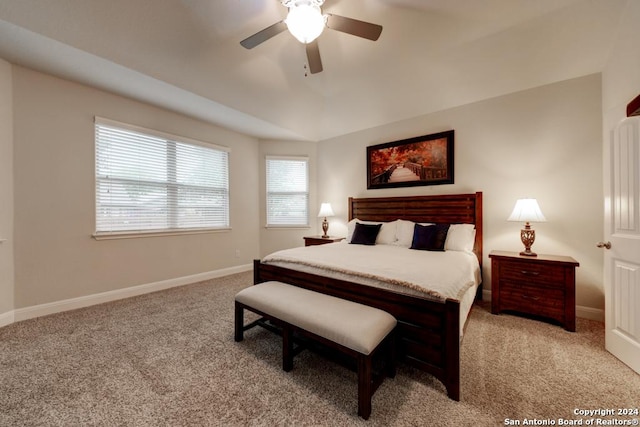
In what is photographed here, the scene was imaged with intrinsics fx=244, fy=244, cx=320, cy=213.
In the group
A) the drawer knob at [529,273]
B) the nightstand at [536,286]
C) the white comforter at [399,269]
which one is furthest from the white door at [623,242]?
the white comforter at [399,269]

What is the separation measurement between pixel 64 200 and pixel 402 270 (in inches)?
149

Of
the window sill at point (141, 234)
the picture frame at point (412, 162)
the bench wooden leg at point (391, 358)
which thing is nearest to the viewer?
the bench wooden leg at point (391, 358)

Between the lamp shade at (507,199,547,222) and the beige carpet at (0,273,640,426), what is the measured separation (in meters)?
1.09

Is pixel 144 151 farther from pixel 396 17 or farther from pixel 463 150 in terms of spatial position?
pixel 463 150

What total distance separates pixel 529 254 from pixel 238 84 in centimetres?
402

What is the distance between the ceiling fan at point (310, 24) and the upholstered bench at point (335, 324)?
6.59 ft

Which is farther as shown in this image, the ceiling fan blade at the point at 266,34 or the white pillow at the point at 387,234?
the white pillow at the point at 387,234

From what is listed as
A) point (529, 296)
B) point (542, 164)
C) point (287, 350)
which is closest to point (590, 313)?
point (529, 296)

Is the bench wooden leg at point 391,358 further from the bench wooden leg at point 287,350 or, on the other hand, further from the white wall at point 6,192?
the white wall at point 6,192

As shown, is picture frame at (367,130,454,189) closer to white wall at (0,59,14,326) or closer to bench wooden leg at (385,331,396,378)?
bench wooden leg at (385,331,396,378)

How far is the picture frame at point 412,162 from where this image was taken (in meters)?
3.52

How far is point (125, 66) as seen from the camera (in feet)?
8.18

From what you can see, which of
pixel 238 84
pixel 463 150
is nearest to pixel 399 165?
pixel 463 150

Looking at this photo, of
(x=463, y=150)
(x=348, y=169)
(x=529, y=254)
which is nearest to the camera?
(x=529, y=254)
